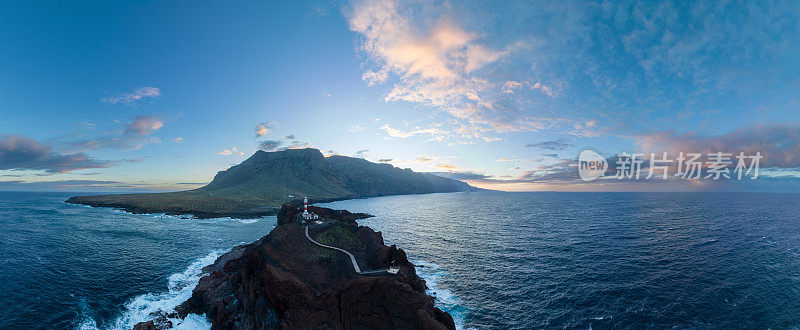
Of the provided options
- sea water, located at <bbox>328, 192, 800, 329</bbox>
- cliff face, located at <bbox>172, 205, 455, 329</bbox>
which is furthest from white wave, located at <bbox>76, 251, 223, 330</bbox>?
sea water, located at <bbox>328, 192, 800, 329</bbox>

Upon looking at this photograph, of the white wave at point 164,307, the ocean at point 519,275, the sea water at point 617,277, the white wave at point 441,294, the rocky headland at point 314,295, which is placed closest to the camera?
the rocky headland at point 314,295

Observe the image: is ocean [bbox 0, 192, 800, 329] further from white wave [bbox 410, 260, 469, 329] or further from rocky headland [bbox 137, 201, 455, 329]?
rocky headland [bbox 137, 201, 455, 329]

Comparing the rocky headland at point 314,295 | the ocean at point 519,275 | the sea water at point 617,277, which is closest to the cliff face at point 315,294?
the rocky headland at point 314,295

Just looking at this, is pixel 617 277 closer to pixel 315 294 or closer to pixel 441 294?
pixel 441 294

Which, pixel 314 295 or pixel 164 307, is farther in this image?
pixel 164 307

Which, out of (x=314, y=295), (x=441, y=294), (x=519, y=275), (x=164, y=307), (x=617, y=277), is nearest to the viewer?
(x=314, y=295)

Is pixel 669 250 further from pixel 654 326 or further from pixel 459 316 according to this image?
pixel 459 316

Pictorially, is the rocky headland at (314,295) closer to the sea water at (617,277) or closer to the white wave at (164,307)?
the white wave at (164,307)

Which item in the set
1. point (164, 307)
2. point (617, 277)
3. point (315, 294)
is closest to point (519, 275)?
point (617, 277)
